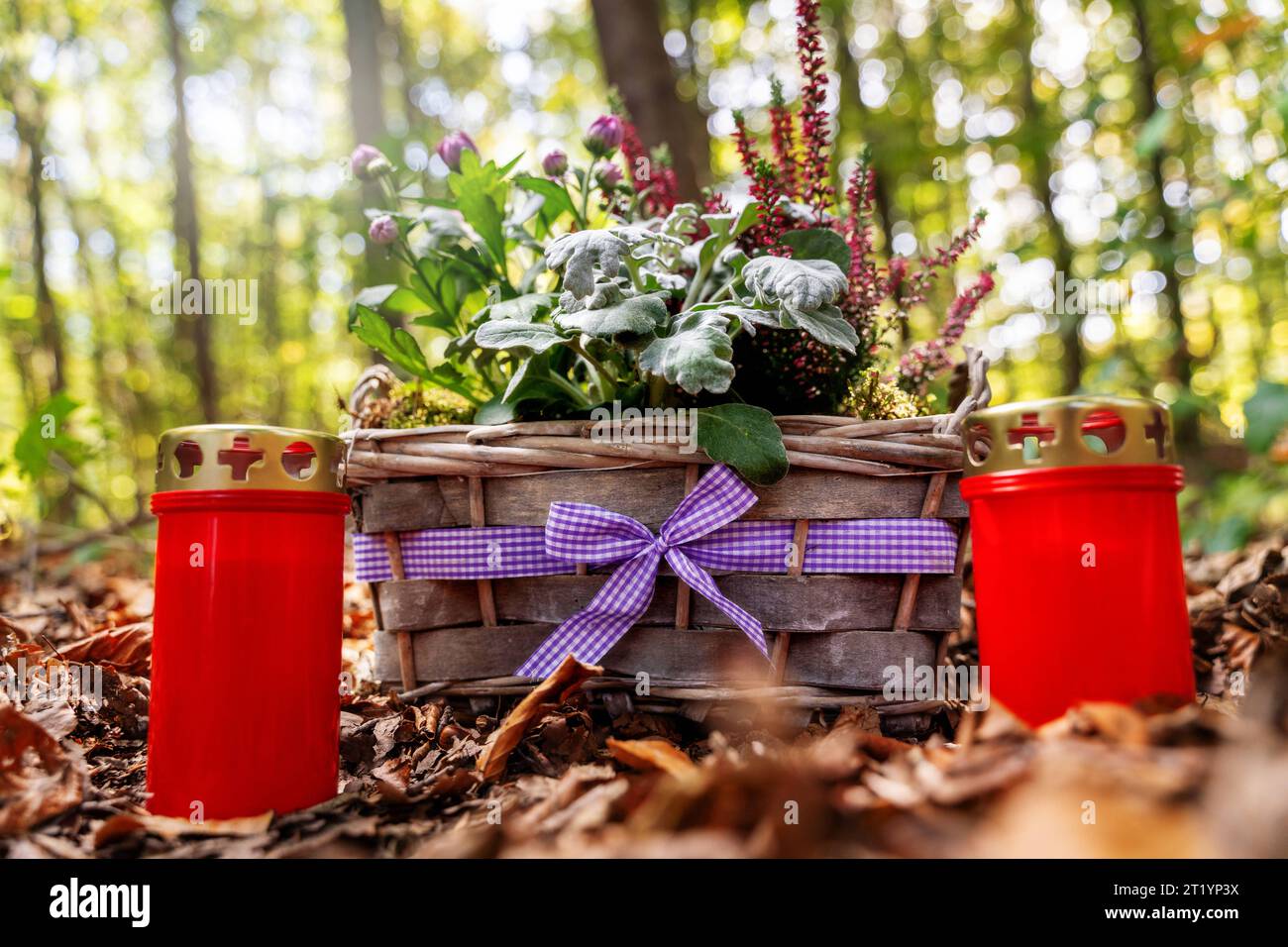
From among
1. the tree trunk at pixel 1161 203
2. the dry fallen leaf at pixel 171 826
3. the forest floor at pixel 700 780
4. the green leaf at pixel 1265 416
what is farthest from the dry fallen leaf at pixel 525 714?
the tree trunk at pixel 1161 203

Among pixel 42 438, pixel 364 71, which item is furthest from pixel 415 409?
pixel 364 71

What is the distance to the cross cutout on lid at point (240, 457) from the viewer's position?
1134 millimetres

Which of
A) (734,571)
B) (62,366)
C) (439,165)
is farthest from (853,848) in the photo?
(62,366)

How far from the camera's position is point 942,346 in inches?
68.4

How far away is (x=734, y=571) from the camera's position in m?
1.40

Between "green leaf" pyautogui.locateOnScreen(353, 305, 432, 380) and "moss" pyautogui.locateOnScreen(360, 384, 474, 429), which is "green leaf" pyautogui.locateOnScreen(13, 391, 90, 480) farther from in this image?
"green leaf" pyautogui.locateOnScreen(353, 305, 432, 380)

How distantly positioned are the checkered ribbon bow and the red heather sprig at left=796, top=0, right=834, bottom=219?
0.60 m

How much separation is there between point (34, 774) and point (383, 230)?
1.01 m

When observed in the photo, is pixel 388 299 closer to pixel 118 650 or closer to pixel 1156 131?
pixel 118 650

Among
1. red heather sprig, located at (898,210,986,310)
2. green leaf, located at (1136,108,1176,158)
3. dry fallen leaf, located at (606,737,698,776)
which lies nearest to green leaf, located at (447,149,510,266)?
red heather sprig, located at (898,210,986,310)

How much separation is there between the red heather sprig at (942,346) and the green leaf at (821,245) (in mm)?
314

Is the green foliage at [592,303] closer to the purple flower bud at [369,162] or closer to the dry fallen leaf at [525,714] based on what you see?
the purple flower bud at [369,162]
